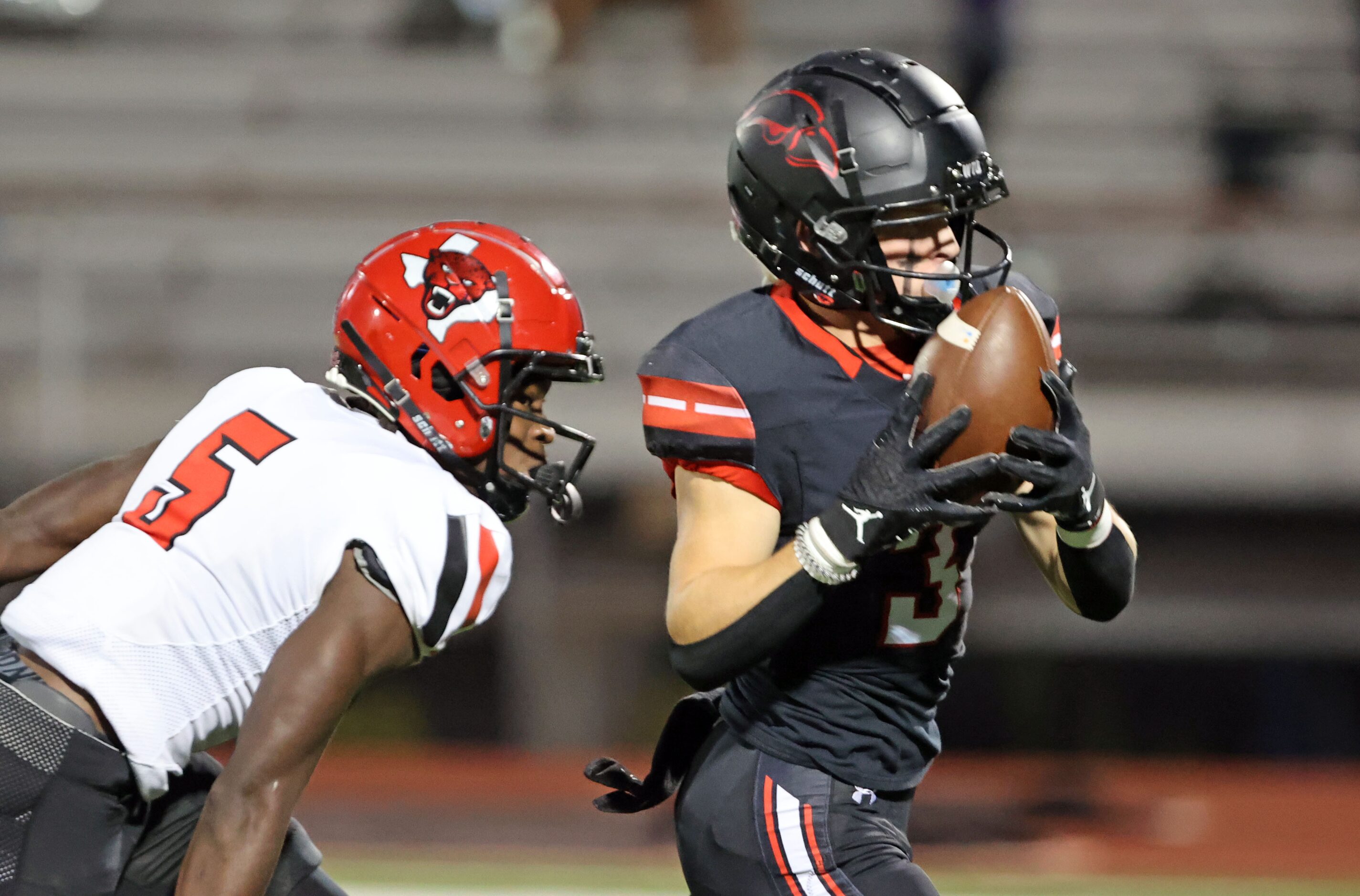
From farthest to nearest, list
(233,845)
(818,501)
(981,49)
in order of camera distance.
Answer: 1. (981,49)
2. (818,501)
3. (233,845)

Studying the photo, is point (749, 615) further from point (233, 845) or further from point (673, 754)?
point (233, 845)

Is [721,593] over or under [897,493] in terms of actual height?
under

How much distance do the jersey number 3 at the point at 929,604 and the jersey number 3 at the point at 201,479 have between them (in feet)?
2.22

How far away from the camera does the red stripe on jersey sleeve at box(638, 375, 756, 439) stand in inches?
63.7

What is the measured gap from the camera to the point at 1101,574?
1732 millimetres

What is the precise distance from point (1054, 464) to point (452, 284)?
2.57 ft

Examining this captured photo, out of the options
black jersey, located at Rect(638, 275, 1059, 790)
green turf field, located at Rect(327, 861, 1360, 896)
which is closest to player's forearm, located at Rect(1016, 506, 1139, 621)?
black jersey, located at Rect(638, 275, 1059, 790)

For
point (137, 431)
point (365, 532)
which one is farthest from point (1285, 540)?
point (365, 532)

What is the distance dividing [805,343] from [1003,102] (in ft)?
19.2

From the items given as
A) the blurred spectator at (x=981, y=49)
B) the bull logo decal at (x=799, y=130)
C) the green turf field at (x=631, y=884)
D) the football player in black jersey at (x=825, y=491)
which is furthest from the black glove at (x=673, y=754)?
the blurred spectator at (x=981, y=49)

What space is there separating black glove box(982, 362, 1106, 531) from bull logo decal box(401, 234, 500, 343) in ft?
2.27

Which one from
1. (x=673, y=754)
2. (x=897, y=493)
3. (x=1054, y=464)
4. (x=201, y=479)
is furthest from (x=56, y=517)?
(x=1054, y=464)

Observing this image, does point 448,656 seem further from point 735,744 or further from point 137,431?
point 735,744

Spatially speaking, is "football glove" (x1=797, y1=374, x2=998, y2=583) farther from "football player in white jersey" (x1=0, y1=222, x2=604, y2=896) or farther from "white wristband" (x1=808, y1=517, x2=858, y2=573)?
"football player in white jersey" (x1=0, y1=222, x2=604, y2=896)
